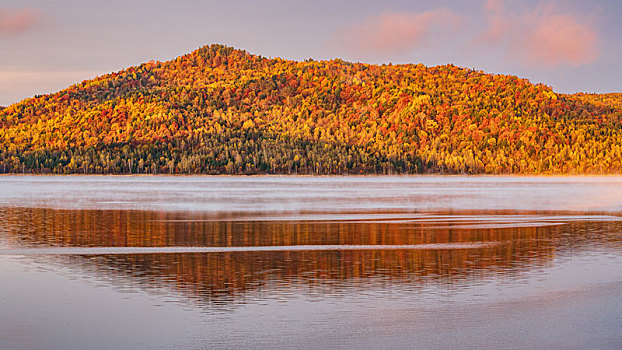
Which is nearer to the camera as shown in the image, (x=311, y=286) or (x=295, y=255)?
(x=311, y=286)

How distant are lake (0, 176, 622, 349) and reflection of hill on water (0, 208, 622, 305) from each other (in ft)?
0.24

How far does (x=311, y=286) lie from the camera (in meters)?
17.3

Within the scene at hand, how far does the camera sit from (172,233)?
1182 inches

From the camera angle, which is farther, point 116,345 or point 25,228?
point 25,228

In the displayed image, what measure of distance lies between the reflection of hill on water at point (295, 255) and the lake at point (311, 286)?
2.9 inches

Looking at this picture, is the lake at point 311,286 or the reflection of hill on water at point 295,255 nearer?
the lake at point 311,286

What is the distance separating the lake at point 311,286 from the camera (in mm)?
12734

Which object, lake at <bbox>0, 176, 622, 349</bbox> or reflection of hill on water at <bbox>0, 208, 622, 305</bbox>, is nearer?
lake at <bbox>0, 176, 622, 349</bbox>

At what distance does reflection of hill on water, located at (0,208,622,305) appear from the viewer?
57.9 ft

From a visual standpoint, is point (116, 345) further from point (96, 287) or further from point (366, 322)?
point (96, 287)

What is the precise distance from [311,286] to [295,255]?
548cm

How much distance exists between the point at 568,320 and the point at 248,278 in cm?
783

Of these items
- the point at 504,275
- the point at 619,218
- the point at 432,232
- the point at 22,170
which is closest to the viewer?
the point at 504,275

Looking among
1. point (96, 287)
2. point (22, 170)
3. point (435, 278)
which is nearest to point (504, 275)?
point (435, 278)
